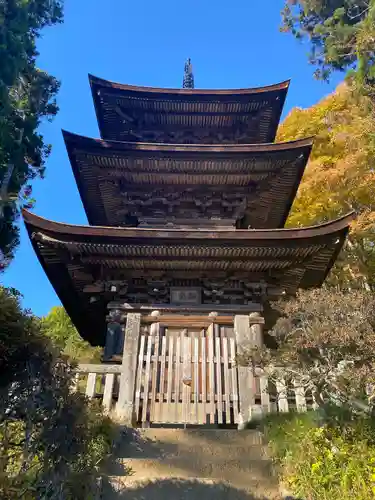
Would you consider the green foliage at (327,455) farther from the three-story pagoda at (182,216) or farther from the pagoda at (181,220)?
the three-story pagoda at (182,216)

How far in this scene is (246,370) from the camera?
7.88m

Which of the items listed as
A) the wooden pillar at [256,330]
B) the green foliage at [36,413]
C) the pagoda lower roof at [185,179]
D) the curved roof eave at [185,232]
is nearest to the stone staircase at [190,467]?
the green foliage at [36,413]

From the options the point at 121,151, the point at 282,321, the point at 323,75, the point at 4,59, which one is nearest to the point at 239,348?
the point at 282,321

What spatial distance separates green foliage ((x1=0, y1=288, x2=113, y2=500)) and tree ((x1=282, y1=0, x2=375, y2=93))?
981 cm

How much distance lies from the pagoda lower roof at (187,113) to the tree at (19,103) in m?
2.37

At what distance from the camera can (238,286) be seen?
10.1 metres

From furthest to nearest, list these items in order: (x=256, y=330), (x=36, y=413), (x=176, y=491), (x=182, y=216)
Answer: (x=182, y=216) → (x=256, y=330) → (x=176, y=491) → (x=36, y=413)

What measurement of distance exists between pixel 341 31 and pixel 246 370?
1010 centimetres

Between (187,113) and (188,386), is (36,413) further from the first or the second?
(187,113)

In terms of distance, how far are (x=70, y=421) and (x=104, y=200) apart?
8.78 metres

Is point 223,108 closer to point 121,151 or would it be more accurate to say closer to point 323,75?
point 121,151

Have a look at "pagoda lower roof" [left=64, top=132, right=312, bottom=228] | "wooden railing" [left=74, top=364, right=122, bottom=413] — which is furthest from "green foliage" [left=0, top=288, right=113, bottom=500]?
"pagoda lower roof" [left=64, top=132, right=312, bottom=228]

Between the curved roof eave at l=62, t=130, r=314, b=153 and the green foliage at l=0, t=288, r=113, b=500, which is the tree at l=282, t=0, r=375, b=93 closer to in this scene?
the curved roof eave at l=62, t=130, r=314, b=153

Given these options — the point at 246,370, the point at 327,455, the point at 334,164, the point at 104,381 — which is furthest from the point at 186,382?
the point at 334,164
